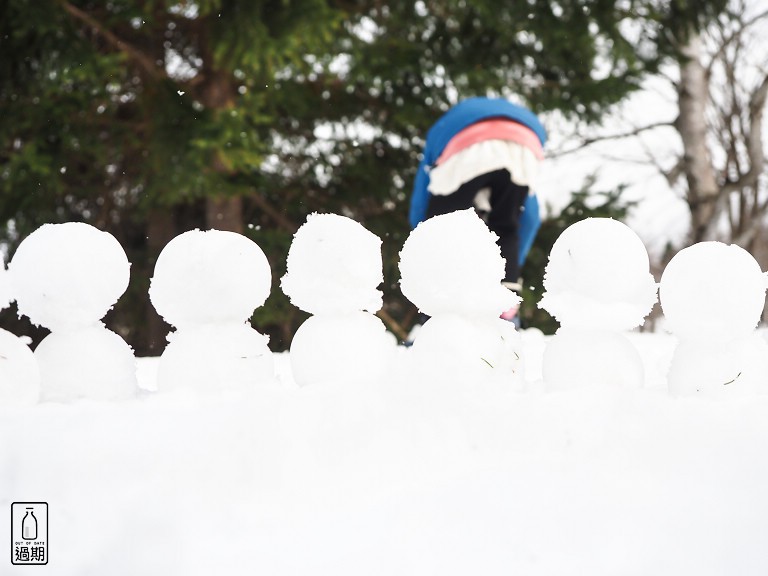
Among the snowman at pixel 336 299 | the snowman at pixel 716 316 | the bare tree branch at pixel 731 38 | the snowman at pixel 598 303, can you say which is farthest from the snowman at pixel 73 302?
the bare tree branch at pixel 731 38

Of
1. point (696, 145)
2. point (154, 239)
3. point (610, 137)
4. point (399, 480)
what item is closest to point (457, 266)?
point (399, 480)

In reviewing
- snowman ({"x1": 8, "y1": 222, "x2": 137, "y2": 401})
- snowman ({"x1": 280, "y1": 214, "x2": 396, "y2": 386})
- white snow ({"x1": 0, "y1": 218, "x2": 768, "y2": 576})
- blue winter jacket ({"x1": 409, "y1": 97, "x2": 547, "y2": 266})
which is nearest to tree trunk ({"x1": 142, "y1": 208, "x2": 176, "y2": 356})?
blue winter jacket ({"x1": 409, "y1": 97, "x2": 547, "y2": 266})

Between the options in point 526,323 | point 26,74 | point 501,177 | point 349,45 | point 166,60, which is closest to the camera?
point 501,177

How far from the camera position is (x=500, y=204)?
2.62 meters

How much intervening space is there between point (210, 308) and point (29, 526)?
37cm

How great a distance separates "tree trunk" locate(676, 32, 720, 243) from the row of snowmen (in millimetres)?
6540

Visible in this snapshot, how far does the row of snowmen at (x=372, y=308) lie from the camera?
0.84 meters

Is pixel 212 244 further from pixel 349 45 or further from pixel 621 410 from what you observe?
pixel 349 45

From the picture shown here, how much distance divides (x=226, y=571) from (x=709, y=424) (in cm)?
52

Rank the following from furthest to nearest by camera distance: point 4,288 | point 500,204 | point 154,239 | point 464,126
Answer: point 154,239 → point 500,204 → point 464,126 → point 4,288

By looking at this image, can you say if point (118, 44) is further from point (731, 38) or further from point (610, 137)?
point (731, 38)

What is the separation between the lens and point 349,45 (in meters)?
4.21

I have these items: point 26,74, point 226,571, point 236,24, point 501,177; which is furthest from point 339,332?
point 26,74

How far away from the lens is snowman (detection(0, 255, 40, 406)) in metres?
0.88
